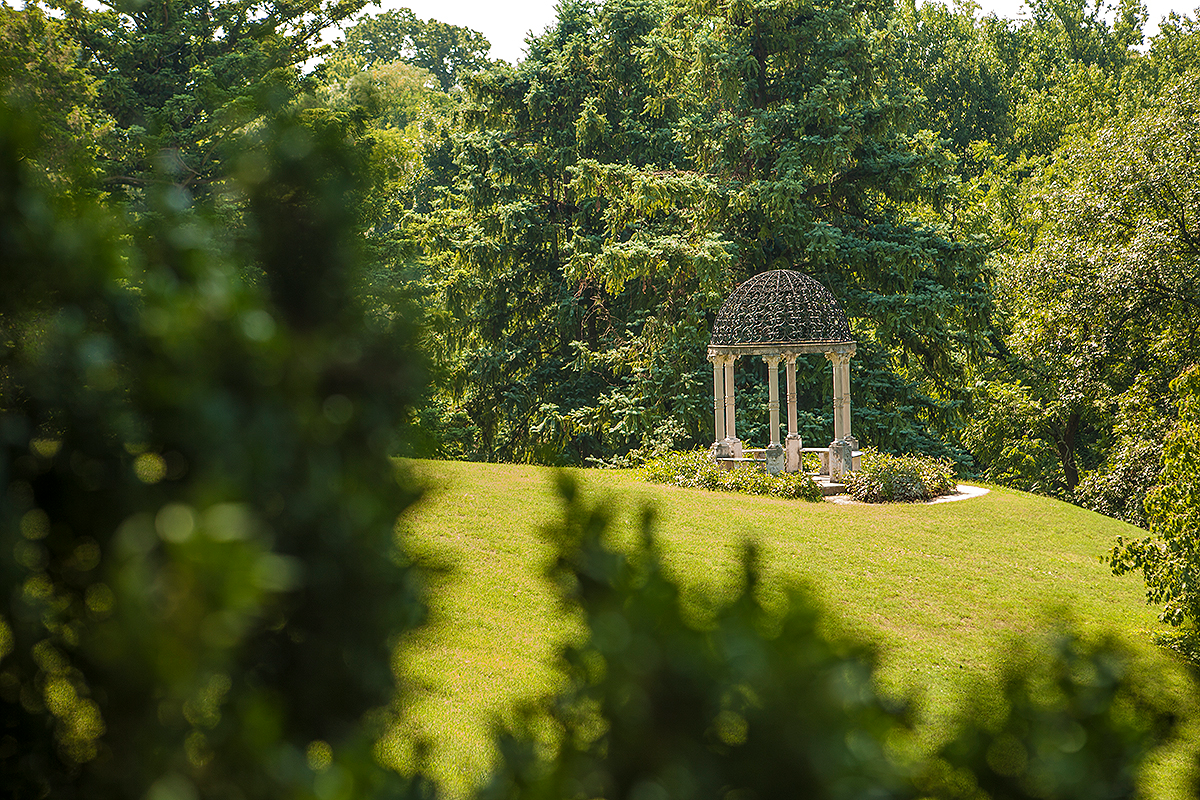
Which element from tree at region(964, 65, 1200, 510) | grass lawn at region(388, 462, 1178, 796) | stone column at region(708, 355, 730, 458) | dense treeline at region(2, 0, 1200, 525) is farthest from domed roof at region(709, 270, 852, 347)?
tree at region(964, 65, 1200, 510)

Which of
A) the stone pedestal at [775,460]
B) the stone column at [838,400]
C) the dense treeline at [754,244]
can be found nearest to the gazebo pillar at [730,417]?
the stone pedestal at [775,460]

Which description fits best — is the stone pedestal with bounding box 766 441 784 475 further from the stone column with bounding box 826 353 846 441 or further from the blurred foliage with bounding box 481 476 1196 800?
the blurred foliage with bounding box 481 476 1196 800

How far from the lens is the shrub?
54.8 feet

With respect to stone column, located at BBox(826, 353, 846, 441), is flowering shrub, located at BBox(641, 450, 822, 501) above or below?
below

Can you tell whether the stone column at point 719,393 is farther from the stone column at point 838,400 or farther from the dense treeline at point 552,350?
the stone column at point 838,400

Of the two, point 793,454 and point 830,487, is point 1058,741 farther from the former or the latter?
point 793,454

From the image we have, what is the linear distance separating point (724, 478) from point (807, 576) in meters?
9.10

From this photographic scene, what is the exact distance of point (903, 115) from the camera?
2411cm

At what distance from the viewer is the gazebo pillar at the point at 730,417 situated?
1880 cm

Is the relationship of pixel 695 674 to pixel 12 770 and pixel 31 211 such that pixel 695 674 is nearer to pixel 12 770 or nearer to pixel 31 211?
pixel 12 770

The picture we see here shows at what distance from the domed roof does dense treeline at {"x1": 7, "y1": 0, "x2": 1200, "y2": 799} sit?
255cm

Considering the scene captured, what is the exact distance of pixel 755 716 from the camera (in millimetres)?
1163

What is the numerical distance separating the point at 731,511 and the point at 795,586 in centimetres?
1338

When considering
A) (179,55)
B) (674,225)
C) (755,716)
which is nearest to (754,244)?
(674,225)
